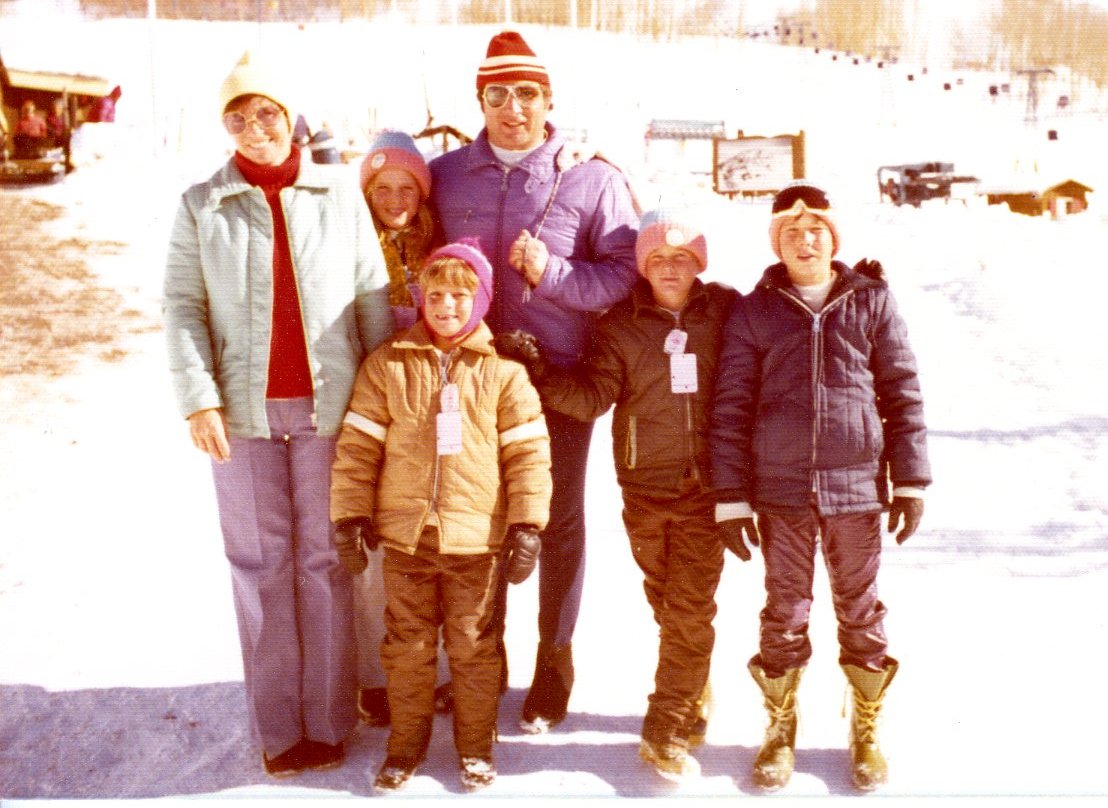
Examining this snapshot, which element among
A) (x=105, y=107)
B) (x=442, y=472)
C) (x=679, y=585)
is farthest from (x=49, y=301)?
(x=679, y=585)

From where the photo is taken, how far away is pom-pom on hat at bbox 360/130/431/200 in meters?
2.68

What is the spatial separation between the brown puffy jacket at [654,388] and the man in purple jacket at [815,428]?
0.06 metres

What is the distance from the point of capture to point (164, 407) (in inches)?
243

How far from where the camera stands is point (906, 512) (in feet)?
8.23

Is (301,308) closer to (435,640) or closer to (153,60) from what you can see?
(435,640)

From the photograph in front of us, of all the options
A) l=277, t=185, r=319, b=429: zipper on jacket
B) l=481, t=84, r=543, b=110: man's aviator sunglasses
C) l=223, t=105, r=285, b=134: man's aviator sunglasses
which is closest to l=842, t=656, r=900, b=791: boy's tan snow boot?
l=277, t=185, r=319, b=429: zipper on jacket

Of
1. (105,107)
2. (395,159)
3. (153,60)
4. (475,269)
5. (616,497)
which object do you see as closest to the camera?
(475,269)

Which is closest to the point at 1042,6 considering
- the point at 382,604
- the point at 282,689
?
the point at 382,604

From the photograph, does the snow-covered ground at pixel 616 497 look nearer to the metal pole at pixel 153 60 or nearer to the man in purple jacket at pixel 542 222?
the metal pole at pixel 153 60

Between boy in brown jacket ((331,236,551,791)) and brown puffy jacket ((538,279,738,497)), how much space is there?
0.69ft

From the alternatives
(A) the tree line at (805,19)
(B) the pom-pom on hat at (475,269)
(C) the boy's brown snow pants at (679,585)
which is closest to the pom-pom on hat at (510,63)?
(B) the pom-pom on hat at (475,269)

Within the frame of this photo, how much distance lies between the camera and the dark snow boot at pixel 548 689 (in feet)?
9.43

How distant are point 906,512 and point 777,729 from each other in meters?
0.68

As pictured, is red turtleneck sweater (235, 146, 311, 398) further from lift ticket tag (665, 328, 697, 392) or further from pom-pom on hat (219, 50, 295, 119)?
lift ticket tag (665, 328, 697, 392)
